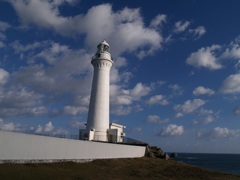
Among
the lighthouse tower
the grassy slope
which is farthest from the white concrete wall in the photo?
the lighthouse tower

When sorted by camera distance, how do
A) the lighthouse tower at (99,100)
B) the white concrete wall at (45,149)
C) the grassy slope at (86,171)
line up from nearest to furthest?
the grassy slope at (86,171), the white concrete wall at (45,149), the lighthouse tower at (99,100)

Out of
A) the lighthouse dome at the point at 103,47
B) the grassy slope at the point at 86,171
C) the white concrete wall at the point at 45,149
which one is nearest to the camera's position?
the grassy slope at the point at 86,171

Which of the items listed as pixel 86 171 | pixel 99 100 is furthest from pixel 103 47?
pixel 86 171

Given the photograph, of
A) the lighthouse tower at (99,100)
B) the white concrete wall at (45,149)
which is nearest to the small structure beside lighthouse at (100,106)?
the lighthouse tower at (99,100)

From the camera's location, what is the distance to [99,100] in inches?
1464

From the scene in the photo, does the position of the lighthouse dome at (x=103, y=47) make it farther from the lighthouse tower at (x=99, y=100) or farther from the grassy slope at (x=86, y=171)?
the grassy slope at (x=86, y=171)

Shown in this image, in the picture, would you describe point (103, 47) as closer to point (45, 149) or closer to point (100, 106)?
point (100, 106)

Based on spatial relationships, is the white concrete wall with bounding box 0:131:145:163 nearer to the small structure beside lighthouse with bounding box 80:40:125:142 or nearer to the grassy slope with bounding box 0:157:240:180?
the grassy slope with bounding box 0:157:240:180

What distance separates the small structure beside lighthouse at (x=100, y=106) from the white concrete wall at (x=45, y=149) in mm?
→ 7793

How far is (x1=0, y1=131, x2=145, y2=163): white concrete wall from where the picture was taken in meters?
17.8

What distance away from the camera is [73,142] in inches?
920

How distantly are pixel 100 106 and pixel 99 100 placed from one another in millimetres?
788

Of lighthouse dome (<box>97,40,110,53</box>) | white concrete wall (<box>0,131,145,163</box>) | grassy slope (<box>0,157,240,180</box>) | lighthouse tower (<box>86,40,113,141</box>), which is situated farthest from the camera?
lighthouse dome (<box>97,40,110,53</box>)

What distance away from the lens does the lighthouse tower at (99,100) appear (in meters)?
36.8
